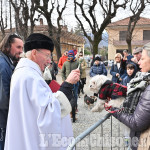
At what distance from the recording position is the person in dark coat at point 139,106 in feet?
4.58

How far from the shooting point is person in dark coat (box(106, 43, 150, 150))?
1397mm

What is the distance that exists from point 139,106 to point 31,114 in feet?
2.83

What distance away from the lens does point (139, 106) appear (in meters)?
1.44

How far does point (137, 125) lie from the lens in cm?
146

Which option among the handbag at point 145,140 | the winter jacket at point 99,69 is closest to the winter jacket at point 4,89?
the handbag at point 145,140

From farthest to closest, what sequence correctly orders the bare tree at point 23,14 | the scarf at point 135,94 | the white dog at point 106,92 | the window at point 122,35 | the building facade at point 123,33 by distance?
1. the window at point 122,35
2. the building facade at point 123,33
3. the bare tree at point 23,14
4. the white dog at point 106,92
5. the scarf at point 135,94

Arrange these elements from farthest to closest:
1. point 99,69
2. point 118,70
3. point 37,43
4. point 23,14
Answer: point 23,14 → point 99,69 → point 118,70 → point 37,43

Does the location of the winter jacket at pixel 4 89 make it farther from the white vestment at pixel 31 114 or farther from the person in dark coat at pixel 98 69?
the person in dark coat at pixel 98 69

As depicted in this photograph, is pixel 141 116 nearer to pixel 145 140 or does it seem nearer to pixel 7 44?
pixel 145 140

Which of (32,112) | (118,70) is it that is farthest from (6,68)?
(118,70)

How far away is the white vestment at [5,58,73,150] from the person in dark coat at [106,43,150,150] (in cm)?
58

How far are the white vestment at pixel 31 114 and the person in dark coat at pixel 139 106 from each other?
1.91 ft

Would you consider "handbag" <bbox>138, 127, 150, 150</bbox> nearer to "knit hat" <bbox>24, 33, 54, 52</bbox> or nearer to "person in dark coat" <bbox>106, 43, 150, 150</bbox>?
"person in dark coat" <bbox>106, 43, 150, 150</bbox>

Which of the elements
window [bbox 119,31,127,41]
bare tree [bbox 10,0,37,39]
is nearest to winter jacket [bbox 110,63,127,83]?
bare tree [bbox 10,0,37,39]
